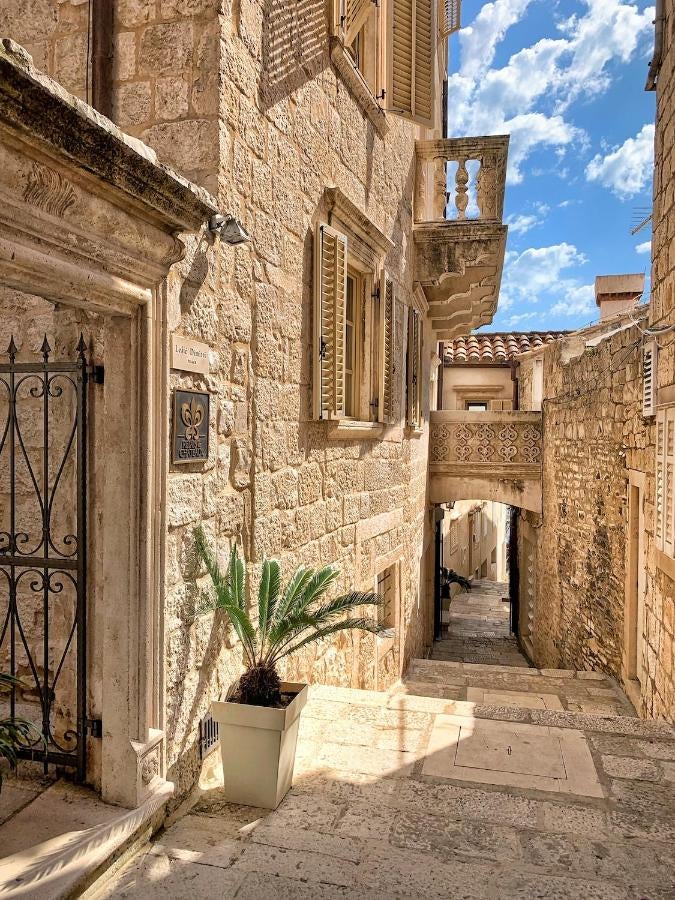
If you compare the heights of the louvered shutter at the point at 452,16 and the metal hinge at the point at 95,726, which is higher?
the louvered shutter at the point at 452,16

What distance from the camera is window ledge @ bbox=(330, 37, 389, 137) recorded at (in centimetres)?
490

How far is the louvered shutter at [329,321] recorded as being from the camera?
4.62 meters

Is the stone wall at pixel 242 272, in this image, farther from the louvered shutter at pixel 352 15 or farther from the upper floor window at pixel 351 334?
the louvered shutter at pixel 352 15

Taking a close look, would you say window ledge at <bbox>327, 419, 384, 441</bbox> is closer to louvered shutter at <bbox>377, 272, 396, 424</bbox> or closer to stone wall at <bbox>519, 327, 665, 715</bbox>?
louvered shutter at <bbox>377, 272, 396, 424</bbox>

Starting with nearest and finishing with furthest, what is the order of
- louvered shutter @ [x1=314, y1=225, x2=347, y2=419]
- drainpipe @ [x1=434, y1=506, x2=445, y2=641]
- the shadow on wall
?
1. the shadow on wall
2. louvered shutter @ [x1=314, y1=225, x2=347, y2=419]
3. drainpipe @ [x1=434, y1=506, x2=445, y2=641]

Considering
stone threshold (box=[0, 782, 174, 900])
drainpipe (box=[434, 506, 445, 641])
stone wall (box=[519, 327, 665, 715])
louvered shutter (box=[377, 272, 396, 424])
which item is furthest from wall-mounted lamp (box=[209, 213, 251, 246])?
drainpipe (box=[434, 506, 445, 641])

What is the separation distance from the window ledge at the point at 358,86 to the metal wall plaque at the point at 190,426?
3.23 metres

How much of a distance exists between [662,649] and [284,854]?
3.99 meters

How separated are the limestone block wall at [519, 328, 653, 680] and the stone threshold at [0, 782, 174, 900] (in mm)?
4976

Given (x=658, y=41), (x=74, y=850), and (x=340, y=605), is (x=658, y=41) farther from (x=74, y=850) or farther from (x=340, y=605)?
(x=74, y=850)

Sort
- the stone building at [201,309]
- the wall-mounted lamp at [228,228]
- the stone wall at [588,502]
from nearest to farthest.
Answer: the stone building at [201,309]
the wall-mounted lamp at [228,228]
the stone wall at [588,502]

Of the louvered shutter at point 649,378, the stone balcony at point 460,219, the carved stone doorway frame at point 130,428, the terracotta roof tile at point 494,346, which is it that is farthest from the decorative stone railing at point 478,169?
the terracotta roof tile at point 494,346

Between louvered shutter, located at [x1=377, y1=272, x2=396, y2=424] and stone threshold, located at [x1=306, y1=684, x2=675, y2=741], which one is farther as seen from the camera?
louvered shutter, located at [x1=377, y1=272, x2=396, y2=424]

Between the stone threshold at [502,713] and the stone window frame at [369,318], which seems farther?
the stone window frame at [369,318]
